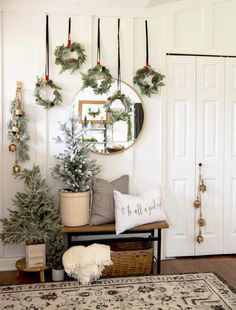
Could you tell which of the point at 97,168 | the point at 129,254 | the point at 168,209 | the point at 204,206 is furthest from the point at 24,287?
the point at 204,206

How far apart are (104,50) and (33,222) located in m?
1.74

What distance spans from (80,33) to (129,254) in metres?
2.10

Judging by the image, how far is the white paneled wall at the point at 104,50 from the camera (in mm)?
3289

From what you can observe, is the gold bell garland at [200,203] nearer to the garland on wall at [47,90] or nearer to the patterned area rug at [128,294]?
the patterned area rug at [128,294]

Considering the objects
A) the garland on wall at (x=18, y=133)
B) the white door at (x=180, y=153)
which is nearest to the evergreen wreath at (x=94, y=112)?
the garland on wall at (x=18, y=133)

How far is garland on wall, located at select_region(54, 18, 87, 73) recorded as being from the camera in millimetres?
3289

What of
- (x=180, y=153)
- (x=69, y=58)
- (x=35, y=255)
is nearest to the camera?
(x=35, y=255)

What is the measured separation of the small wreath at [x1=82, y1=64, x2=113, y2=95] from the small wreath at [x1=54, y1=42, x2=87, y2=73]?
0.40ft

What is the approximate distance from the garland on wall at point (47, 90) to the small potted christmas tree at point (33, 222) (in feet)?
2.18

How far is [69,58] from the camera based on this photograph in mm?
3332

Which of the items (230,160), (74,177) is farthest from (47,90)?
(230,160)

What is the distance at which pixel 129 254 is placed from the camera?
10.3 ft

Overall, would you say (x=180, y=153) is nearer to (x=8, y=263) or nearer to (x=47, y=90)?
(x=47, y=90)

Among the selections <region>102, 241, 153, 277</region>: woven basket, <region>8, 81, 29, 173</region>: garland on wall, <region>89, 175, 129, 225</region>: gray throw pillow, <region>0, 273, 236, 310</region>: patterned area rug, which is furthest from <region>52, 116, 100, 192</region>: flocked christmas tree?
<region>0, 273, 236, 310</region>: patterned area rug
